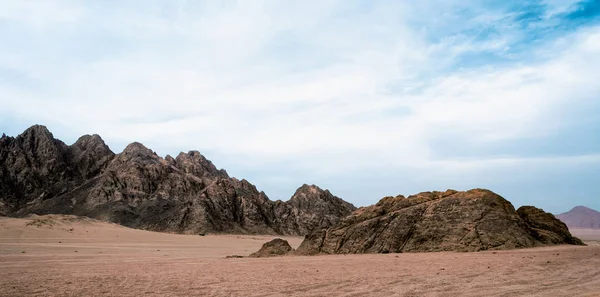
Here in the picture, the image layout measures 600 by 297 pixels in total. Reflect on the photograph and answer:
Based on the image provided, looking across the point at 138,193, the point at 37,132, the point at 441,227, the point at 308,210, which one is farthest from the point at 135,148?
the point at 441,227

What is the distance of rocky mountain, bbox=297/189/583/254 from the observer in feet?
60.4

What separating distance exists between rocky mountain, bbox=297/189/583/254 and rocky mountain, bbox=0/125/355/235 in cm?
4276

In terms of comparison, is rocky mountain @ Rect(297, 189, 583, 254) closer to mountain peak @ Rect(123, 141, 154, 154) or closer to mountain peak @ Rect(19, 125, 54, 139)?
mountain peak @ Rect(123, 141, 154, 154)

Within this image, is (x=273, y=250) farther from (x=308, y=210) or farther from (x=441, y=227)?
(x=308, y=210)

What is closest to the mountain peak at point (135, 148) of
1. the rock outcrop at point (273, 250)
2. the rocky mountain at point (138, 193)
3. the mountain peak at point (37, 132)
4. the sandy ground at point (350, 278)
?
the rocky mountain at point (138, 193)

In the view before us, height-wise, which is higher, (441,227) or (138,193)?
(138,193)

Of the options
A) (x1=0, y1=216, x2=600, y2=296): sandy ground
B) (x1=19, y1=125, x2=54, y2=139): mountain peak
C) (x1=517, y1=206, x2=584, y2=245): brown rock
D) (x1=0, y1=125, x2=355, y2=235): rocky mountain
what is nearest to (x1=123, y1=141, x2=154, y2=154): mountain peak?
(x1=0, y1=125, x2=355, y2=235): rocky mountain

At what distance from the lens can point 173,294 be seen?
9.12 m

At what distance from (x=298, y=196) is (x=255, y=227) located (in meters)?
17.4

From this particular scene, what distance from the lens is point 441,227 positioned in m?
19.2

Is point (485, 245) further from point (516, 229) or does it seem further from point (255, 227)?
point (255, 227)

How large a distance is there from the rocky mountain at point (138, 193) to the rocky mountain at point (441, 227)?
42.8 m

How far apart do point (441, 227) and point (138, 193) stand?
64864 millimetres

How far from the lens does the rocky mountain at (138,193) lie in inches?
2645
